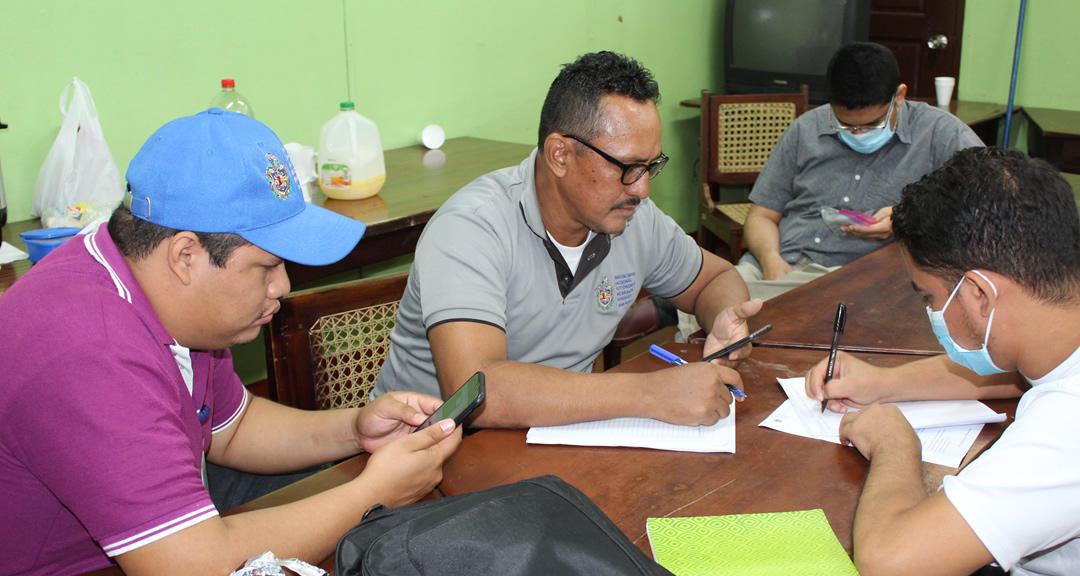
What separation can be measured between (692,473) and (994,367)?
501mm

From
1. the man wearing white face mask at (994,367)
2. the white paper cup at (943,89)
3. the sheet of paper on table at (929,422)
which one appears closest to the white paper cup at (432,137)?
the sheet of paper on table at (929,422)

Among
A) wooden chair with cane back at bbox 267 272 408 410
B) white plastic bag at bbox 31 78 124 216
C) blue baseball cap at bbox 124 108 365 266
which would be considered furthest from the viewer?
white plastic bag at bbox 31 78 124 216

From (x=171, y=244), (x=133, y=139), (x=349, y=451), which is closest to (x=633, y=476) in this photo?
(x=349, y=451)

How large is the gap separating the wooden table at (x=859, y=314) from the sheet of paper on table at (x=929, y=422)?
0.24m

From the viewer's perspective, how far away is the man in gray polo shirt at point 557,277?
134 centimetres

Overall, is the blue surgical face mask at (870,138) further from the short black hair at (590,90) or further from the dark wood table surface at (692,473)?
the dark wood table surface at (692,473)

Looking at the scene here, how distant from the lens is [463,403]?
1.18 meters

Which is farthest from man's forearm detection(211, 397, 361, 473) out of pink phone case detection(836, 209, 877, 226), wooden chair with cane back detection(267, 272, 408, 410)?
pink phone case detection(836, 209, 877, 226)

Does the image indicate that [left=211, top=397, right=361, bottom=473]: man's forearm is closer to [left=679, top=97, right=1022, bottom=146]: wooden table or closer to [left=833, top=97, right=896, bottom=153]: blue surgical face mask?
[left=833, top=97, right=896, bottom=153]: blue surgical face mask

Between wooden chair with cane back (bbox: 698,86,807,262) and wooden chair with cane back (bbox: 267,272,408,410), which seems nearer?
wooden chair with cane back (bbox: 267,272,408,410)

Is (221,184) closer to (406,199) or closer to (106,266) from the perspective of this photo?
(106,266)

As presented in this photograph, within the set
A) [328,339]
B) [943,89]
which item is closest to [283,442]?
[328,339]

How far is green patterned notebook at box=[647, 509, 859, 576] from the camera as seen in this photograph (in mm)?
958

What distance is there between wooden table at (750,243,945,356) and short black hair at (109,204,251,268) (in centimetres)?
109
